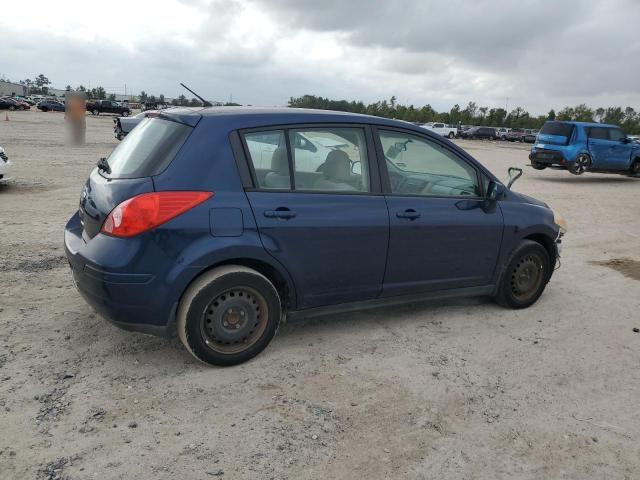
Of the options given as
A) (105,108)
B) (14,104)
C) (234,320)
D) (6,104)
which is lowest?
(234,320)

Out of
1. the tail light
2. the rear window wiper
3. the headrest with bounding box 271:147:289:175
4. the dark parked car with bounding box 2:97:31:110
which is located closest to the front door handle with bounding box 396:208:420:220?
the headrest with bounding box 271:147:289:175

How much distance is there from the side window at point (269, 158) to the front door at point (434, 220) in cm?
81

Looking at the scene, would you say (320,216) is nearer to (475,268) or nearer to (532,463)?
(475,268)

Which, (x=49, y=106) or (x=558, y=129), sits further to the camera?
(x=49, y=106)

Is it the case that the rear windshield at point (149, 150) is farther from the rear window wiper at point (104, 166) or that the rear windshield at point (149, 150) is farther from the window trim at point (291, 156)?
the window trim at point (291, 156)

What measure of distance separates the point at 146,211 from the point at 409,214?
1.91 meters

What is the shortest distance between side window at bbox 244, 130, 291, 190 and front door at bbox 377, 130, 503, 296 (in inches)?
32.1

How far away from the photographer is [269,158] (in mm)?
3584

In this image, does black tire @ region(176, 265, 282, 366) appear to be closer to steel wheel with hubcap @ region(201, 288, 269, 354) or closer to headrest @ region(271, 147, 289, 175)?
steel wheel with hubcap @ region(201, 288, 269, 354)

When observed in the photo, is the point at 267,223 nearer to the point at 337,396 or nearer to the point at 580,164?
the point at 337,396

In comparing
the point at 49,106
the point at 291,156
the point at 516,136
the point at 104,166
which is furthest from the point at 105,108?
the point at 291,156

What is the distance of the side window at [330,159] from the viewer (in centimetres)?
370

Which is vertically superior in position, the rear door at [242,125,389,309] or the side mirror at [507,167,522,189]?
the side mirror at [507,167,522,189]

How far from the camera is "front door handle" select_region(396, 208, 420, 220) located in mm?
3967
